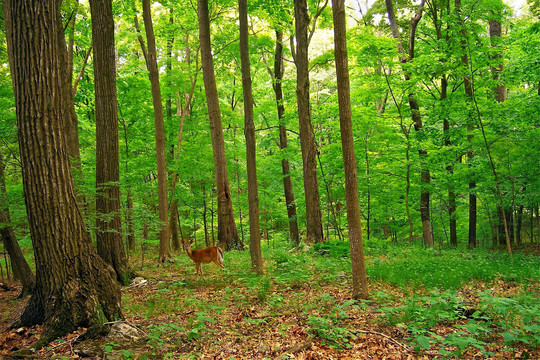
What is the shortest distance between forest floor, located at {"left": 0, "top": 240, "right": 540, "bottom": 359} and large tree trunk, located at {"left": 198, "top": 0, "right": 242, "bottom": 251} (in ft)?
14.4

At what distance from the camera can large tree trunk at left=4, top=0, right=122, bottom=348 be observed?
4.28 metres

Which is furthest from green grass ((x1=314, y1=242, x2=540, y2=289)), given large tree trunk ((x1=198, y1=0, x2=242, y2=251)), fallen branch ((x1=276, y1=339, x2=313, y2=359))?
large tree trunk ((x1=198, y1=0, x2=242, y2=251))

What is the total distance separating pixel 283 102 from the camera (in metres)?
15.3

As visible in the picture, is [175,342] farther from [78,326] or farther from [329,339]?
[329,339]

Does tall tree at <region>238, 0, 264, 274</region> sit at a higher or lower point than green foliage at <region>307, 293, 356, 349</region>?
higher

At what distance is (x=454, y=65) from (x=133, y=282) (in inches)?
460

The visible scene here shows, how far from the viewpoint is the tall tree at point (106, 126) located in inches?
292

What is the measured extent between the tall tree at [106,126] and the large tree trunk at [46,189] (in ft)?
9.89

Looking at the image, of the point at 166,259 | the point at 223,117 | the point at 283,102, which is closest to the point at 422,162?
the point at 283,102

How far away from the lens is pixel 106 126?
7523 mm

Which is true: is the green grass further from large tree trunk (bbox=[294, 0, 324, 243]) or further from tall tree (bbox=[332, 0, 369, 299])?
large tree trunk (bbox=[294, 0, 324, 243])

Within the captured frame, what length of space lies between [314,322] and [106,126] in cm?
590

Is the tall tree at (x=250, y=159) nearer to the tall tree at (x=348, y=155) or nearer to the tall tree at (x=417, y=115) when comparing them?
the tall tree at (x=348, y=155)

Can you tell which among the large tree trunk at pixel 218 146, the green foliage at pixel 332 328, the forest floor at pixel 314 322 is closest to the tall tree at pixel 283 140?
the large tree trunk at pixel 218 146
